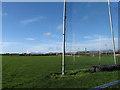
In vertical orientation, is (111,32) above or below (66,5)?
below

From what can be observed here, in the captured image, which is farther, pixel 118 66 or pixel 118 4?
pixel 118 4

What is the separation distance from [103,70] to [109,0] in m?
5.30

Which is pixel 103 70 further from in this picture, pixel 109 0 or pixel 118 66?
pixel 109 0

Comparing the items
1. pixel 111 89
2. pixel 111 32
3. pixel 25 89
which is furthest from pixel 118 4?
pixel 25 89

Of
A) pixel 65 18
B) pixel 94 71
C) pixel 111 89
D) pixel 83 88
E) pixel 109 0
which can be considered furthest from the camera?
pixel 109 0

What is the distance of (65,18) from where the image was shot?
24.8 ft

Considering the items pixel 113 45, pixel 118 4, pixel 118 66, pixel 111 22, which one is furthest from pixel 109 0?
pixel 118 66

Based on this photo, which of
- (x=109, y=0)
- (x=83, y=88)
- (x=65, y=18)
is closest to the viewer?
(x=83, y=88)

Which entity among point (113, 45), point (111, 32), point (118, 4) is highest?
point (118, 4)

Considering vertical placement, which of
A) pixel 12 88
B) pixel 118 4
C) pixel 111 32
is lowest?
pixel 12 88

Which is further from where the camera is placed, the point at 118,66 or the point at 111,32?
the point at 111,32

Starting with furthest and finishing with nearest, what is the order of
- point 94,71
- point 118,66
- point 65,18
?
point 118,66 < point 94,71 < point 65,18

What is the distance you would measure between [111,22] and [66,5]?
5032 millimetres

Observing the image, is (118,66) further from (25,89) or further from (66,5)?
(25,89)
